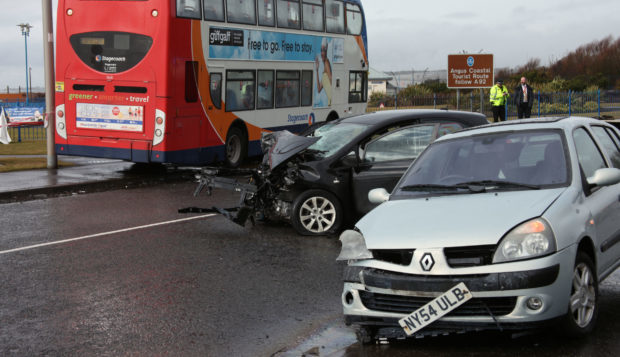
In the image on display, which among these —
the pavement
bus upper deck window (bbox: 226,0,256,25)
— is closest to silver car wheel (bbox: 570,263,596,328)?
the pavement

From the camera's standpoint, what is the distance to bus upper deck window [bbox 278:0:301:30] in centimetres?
1962

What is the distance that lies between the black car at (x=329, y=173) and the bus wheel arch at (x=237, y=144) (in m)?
8.29

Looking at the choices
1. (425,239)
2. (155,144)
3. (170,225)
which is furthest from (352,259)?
(155,144)

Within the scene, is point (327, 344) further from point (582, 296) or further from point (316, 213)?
point (316, 213)

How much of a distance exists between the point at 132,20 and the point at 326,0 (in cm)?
694

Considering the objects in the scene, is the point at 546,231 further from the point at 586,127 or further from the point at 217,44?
the point at 217,44

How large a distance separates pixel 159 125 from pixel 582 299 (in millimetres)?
11981


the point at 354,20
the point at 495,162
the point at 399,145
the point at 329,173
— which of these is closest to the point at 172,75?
the point at 329,173

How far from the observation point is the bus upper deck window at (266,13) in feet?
62.1

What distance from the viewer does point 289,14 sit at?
20.0 metres

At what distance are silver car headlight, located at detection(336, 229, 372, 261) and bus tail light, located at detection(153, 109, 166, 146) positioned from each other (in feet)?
35.7

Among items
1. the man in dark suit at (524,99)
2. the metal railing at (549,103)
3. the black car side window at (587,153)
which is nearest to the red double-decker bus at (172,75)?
the man in dark suit at (524,99)

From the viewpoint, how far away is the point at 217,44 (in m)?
17.8

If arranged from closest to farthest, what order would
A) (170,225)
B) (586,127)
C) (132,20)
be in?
(586,127), (170,225), (132,20)
